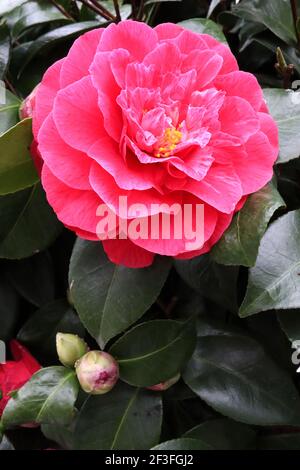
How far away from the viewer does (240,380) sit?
802mm

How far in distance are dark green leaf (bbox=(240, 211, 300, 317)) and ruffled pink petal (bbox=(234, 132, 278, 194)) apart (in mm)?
96

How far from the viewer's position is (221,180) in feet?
1.94

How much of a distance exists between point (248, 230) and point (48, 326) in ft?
1.31

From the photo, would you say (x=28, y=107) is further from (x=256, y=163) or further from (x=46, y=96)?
(x=256, y=163)

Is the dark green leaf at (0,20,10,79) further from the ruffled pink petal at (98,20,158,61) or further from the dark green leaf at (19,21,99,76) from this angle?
the ruffled pink petal at (98,20,158,61)

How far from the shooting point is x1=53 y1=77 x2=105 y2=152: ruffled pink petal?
58cm

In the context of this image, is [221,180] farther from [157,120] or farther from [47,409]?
[47,409]

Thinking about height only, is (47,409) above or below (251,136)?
below

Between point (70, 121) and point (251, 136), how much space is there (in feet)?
0.59

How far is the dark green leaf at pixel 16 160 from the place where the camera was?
2.17ft

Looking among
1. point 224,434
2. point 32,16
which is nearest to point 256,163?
point 224,434
